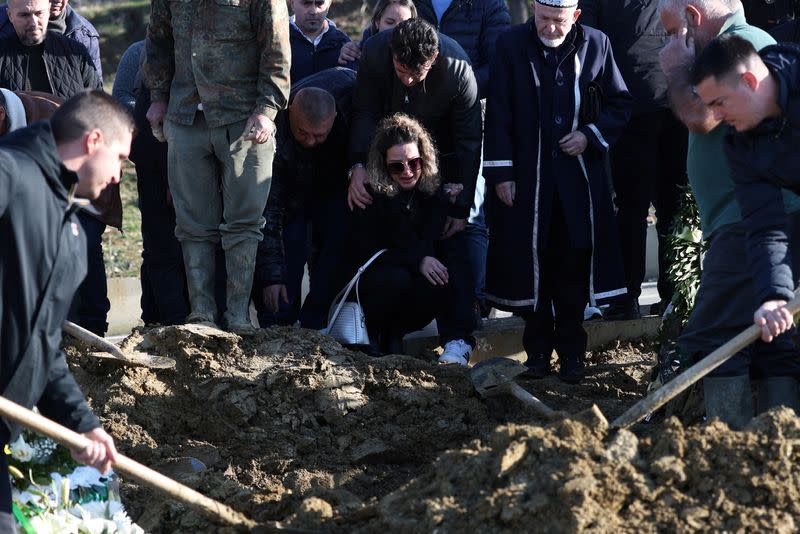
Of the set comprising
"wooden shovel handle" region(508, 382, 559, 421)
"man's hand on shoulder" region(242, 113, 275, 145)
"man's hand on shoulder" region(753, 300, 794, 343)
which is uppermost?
"man's hand on shoulder" region(242, 113, 275, 145)

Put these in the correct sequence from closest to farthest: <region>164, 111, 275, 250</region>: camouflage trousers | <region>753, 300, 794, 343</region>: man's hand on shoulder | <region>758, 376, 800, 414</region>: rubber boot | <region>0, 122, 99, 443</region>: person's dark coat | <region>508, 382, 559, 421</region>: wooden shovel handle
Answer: <region>0, 122, 99, 443</region>: person's dark coat → <region>753, 300, 794, 343</region>: man's hand on shoulder → <region>758, 376, 800, 414</region>: rubber boot → <region>508, 382, 559, 421</region>: wooden shovel handle → <region>164, 111, 275, 250</region>: camouflage trousers

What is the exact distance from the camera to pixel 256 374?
648 cm

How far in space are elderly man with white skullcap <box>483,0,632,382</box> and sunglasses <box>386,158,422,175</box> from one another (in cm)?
40

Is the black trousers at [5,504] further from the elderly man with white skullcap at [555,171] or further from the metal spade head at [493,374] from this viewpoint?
the elderly man with white skullcap at [555,171]

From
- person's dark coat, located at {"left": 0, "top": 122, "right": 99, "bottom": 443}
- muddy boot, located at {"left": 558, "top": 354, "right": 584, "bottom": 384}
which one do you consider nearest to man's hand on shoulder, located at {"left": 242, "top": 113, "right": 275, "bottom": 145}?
muddy boot, located at {"left": 558, "top": 354, "right": 584, "bottom": 384}

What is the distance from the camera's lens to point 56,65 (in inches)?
303

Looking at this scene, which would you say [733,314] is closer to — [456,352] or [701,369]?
[701,369]

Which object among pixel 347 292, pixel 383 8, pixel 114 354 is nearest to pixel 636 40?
pixel 383 8

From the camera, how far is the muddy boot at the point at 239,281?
22.8ft

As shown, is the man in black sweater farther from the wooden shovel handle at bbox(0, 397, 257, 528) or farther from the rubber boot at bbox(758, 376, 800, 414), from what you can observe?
the wooden shovel handle at bbox(0, 397, 257, 528)

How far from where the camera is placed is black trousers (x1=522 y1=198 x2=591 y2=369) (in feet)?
23.4

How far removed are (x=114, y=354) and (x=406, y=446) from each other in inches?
62.5

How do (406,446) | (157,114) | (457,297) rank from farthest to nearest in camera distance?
(457,297) → (157,114) → (406,446)

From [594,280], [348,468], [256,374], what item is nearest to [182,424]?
[256,374]
